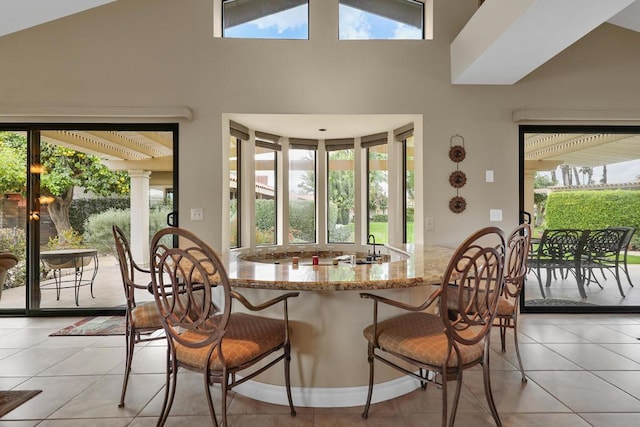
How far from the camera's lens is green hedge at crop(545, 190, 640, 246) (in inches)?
157

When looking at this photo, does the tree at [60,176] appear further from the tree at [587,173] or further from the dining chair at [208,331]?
the tree at [587,173]

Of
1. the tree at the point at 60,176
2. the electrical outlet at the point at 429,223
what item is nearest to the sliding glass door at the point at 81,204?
the tree at the point at 60,176

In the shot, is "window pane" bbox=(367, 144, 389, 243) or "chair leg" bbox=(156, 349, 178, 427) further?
"window pane" bbox=(367, 144, 389, 243)

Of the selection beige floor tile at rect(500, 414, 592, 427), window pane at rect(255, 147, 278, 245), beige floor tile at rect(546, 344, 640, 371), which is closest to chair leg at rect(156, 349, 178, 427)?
beige floor tile at rect(500, 414, 592, 427)

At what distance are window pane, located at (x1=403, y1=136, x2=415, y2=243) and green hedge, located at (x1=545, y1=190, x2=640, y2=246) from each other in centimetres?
148

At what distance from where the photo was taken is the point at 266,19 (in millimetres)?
3914

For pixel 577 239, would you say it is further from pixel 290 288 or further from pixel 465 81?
pixel 290 288

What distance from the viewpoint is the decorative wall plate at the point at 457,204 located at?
12.3 ft

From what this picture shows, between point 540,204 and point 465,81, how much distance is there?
5.27 ft

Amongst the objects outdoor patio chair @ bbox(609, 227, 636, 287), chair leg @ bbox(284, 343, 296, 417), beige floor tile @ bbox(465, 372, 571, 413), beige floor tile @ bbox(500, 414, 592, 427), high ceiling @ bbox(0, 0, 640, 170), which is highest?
high ceiling @ bbox(0, 0, 640, 170)

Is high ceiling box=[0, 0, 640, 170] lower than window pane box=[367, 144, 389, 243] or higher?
higher

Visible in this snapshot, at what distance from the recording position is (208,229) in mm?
3680

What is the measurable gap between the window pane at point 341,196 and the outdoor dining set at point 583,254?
7.36 ft

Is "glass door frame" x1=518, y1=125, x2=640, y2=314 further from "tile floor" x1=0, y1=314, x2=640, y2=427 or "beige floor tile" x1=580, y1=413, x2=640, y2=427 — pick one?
"beige floor tile" x1=580, y1=413, x2=640, y2=427
